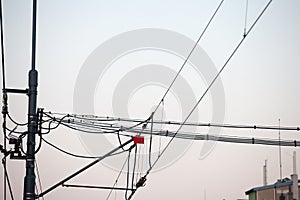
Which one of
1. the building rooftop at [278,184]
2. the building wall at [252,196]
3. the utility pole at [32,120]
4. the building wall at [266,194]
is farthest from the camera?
the building wall at [252,196]

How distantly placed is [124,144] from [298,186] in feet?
75.6

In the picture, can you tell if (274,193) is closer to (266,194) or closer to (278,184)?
(278,184)

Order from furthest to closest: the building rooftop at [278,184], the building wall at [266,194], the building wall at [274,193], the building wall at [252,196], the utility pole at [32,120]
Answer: the building wall at [252,196] → the building wall at [266,194] → the building rooftop at [278,184] → the building wall at [274,193] → the utility pole at [32,120]

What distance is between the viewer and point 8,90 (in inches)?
427

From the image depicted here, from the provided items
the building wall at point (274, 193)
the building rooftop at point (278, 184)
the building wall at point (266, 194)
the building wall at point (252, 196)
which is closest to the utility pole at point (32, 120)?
the building wall at point (274, 193)

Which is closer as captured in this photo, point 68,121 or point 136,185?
point 136,185

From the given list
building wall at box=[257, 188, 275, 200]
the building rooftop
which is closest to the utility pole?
the building rooftop

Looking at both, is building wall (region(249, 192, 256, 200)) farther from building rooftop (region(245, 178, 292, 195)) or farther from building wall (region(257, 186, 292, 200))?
building wall (region(257, 186, 292, 200))

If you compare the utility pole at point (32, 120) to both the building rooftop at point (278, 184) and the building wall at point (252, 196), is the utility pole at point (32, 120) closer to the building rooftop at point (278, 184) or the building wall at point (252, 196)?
the building rooftop at point (278, 184)

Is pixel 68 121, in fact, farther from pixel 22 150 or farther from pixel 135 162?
pixel 22 150

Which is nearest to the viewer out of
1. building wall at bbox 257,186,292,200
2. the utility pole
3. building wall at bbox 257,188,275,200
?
the utility pole

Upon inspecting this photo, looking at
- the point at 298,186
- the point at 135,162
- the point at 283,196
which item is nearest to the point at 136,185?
the point at 135,162

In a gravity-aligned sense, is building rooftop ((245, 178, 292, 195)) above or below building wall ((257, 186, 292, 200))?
above

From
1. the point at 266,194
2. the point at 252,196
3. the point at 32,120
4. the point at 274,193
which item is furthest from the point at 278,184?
the point at 32,120
